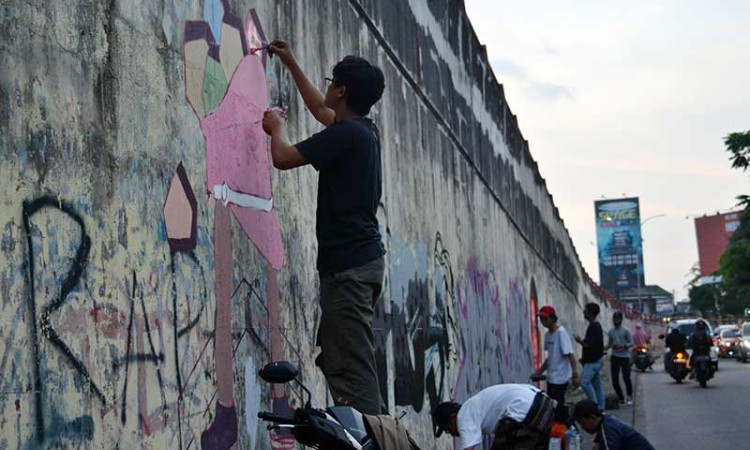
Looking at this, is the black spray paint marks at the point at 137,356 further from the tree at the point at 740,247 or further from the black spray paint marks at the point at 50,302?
the tree at the point at 740,247

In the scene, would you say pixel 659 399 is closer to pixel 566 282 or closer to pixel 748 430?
pixel 748 430

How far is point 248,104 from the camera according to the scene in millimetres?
5172

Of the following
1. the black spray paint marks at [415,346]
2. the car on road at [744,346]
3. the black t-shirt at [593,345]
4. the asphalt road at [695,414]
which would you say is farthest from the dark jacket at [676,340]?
the black spray paint marks at [415,346]

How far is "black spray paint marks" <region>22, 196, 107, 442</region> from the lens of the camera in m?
3.15

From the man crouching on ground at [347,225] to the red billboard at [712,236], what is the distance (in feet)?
544

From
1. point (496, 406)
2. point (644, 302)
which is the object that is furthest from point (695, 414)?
point (644, 302)

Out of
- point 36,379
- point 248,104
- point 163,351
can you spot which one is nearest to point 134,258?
point 163,351

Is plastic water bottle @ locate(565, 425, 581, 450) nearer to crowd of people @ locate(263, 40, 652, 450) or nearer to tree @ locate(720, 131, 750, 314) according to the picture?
crowd of people @ locate(263, 40, 652, 450)

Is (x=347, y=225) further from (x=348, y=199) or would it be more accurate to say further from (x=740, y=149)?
(x=740, y=149)

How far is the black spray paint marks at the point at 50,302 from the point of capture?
3.15 m

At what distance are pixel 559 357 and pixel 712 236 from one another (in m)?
162

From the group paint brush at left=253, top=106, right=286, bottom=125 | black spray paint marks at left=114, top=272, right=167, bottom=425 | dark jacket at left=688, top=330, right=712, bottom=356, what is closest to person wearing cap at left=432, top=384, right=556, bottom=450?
paint brush at left=253, top=106, right=286, bottom=125

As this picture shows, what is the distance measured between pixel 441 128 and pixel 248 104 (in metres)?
6.07

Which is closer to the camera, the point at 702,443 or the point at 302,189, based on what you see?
the point at 302,189
